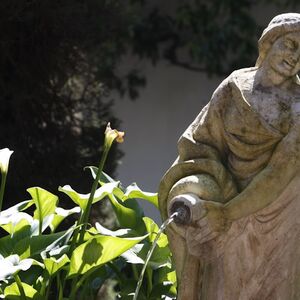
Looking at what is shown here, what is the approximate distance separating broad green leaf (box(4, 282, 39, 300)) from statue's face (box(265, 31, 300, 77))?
4.92 ft

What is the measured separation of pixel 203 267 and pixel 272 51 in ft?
2.74

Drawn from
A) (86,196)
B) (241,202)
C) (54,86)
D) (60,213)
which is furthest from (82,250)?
(54,86)

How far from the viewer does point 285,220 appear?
13.9 ft

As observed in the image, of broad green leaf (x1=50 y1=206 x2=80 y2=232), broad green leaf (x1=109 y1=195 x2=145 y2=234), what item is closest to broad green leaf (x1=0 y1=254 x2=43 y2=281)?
broad green leaf (x1=50 y1=206 x2=80 y2=232)

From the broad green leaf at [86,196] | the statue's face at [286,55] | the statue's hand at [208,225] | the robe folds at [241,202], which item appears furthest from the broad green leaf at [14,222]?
the statue's face at [286,55]

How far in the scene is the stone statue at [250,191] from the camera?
424 cm

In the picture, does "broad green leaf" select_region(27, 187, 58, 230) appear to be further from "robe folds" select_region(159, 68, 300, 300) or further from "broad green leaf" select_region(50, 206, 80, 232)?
"robe folds" select_region(159, 68, 300, 300)

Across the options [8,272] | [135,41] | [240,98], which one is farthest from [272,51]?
[135,41]

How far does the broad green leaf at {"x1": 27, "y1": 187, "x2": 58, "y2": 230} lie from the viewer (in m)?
5.31

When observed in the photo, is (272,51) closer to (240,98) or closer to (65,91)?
(240,98)

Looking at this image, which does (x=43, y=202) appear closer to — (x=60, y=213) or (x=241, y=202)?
(x=60, y=213)

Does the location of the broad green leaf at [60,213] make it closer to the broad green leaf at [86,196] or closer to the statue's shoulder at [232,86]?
the broad green leaf at [86,196]

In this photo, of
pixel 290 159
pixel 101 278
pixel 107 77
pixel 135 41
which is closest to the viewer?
pixel 290 159

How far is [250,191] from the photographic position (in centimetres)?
424
